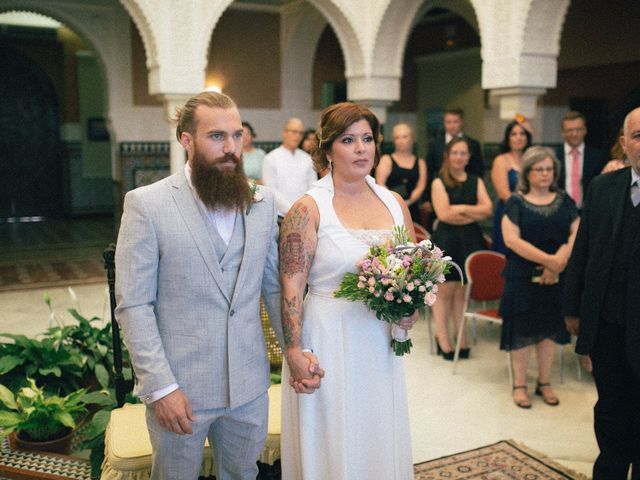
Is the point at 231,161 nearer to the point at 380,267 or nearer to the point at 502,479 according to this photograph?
the point at 380,267

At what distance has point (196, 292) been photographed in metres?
2.10

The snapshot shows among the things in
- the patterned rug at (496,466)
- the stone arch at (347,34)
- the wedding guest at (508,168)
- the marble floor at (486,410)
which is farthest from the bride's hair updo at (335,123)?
the stone arch at (347,34)

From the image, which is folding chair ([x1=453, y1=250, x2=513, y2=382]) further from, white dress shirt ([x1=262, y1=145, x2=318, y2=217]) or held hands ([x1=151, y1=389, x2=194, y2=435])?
held hands ([x1=151, y1=389, x2=194, y2=435])

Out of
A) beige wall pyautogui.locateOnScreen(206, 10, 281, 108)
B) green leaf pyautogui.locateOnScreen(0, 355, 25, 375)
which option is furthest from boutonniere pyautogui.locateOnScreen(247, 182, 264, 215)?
beige wall pyautogui.locateOnScreen(206, 10, 281, 108)

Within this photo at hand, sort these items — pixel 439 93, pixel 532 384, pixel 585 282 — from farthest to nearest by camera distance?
pixel 439 93 → pixel 532 384 → pixel 585 282

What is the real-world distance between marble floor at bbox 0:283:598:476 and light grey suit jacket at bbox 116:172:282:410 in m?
1.85

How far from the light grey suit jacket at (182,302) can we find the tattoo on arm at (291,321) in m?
0.22

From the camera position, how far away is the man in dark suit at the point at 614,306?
2.73 meters

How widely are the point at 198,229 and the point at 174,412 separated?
0.55 m

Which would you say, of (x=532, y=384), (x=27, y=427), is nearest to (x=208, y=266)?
(x=27, y=427)

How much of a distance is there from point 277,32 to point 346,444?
31.3 feet

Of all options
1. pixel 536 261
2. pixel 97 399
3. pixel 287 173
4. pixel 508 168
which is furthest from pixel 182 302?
pixel 287 173

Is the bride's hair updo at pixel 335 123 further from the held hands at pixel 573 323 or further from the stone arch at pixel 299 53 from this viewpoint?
the stone arch at pixel 299 53

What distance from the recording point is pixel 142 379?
2.03 metres
